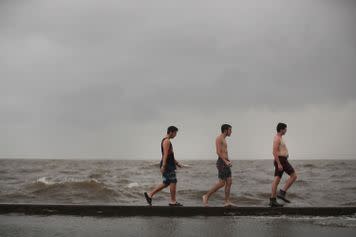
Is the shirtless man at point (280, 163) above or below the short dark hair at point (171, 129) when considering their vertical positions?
below

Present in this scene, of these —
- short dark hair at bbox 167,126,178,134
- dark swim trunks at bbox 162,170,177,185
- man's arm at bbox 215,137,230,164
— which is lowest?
dark swim trunks at bbox 162,170,177,185

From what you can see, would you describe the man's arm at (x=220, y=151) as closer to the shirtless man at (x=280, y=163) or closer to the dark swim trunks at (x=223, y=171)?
the dark swim trunks at (x=223, y=171)

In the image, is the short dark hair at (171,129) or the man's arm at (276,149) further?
the man's arm at (276,149)

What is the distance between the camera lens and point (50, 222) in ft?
24.7

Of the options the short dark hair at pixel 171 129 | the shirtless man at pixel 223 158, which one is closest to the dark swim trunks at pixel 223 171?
the shirtless man at pixel 223 158

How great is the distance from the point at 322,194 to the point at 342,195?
1112 mm

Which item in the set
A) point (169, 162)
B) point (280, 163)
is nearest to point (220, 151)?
point (169, 162)

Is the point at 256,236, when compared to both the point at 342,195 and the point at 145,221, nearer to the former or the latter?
the point at 145,221

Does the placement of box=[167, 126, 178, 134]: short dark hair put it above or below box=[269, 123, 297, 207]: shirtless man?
above

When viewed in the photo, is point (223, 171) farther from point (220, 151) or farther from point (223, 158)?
point (220, 151)

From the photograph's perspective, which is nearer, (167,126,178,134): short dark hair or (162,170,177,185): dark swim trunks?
(167,126,178,134): short dark hair

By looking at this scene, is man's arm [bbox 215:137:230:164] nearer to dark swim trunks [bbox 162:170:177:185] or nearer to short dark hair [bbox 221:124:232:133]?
short dark hair [bbox 221:124:232:133]

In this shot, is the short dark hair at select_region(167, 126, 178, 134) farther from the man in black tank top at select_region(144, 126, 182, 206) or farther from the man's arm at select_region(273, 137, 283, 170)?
the man's arm at select_region(273, 137, 283, 170)

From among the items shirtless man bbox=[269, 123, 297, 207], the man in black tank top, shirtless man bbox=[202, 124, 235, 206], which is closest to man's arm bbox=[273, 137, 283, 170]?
shirtless man bbox=[269, 123, 297, 207]
